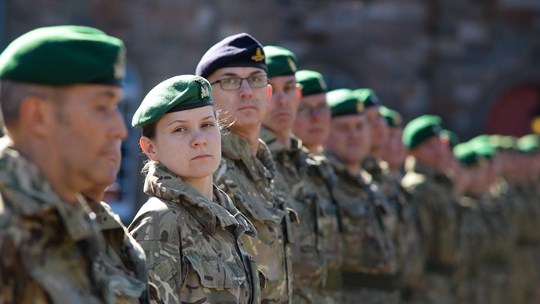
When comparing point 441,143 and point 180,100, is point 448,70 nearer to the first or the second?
point 441,143

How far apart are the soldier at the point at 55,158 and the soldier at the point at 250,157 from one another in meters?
2.16

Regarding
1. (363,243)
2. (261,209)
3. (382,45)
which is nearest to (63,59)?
(261,209)

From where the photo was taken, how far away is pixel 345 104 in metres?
8.61

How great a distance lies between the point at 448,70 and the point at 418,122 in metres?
10.3

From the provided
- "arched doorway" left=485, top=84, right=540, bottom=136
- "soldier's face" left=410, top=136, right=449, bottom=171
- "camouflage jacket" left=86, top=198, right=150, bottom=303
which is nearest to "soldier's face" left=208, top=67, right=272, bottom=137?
"camouflage jacket" left=86, top=198, right=150, bottom=303

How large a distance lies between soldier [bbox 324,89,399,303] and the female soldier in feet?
10.6

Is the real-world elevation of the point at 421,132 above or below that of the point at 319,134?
below

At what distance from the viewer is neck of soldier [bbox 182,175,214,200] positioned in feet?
16.3

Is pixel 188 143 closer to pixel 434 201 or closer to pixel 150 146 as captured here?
pixel 150 146

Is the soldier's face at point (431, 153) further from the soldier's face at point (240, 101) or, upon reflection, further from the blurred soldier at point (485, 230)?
the soldier's face at point (240, 101)

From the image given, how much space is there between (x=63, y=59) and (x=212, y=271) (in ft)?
4.94

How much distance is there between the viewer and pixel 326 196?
7770mm

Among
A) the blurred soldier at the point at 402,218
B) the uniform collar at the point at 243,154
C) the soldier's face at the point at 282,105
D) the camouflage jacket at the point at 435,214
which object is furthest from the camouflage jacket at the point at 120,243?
the camouflage jacket at the point at 435,214

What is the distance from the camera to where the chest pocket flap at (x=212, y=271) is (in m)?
4.72
